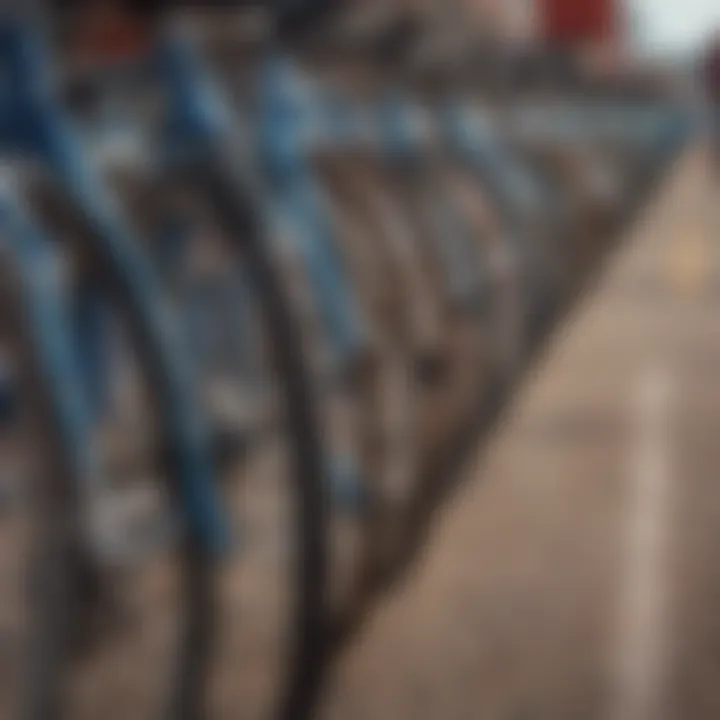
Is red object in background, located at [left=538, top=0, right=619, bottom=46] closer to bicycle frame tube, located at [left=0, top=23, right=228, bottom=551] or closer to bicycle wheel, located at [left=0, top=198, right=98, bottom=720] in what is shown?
bicycle frame tube, located at [left=0, top=23, right=228, bottom=551]

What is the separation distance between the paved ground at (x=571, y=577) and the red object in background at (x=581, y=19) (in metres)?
3.73

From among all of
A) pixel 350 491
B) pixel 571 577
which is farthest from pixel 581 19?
pixel 350 491

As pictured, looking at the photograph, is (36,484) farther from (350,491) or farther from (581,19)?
(581,19)

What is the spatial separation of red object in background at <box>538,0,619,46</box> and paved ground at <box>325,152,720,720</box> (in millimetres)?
3729

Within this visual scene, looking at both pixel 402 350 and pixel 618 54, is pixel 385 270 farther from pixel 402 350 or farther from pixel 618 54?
pixel 618 54

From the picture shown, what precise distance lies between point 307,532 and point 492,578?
3.33ft

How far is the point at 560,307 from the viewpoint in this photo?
4590 mm

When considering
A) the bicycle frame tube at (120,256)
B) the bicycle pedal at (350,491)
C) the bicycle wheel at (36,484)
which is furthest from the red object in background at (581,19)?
the bicycle wheel at (36,484)

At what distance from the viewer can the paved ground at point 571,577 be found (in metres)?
2.45

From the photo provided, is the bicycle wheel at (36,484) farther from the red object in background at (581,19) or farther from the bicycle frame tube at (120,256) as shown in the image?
the red object in background at (581,19)

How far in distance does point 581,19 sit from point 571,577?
19.8 ft

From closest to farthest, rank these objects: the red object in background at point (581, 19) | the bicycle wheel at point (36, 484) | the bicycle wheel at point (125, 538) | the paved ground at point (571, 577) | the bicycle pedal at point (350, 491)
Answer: the bicycle wheel at point (36, 484)
the bicycle wheel at point (125, 538)
the paved ground at point (571, 577)
the bicycle pedal at point (350, 491)
the red object in background at point (581, 19)

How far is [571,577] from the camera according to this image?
2916mm

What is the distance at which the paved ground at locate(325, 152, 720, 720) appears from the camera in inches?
96.3
